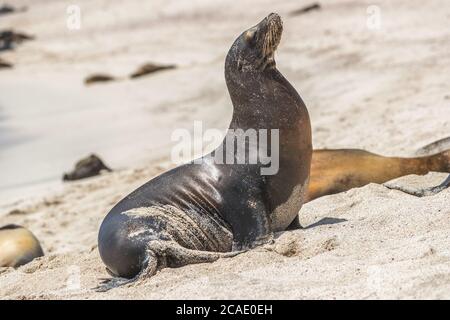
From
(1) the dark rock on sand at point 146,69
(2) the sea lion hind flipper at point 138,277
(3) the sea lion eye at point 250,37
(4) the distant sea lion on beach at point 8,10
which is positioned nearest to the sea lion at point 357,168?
(3) the sea lion eye at point 250,37

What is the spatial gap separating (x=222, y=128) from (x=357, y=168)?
392cm

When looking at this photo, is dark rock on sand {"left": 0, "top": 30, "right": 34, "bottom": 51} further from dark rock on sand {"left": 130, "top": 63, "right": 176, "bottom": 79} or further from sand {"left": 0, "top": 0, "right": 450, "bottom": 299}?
dark rock on sand {"left": 130, "top": 63, "right": 176, "bottom": 79}

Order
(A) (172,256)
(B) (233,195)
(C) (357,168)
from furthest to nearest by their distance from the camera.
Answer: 1. (C) (357,168)
2. (B) (233,195)
3. (A) (172,256)

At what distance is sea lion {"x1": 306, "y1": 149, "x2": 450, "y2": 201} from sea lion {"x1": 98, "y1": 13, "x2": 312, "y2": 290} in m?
1.03

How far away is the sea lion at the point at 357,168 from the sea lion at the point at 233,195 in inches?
40.5

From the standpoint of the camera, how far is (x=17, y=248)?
19.0 feet

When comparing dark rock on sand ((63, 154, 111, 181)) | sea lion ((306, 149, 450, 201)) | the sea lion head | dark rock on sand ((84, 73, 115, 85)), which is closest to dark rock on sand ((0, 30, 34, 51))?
dark rock on sand ((84, 73, 115, 85))

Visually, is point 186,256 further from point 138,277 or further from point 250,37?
point 250,37

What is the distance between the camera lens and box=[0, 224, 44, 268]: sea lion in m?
5.72

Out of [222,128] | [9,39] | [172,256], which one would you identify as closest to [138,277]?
[172,256]

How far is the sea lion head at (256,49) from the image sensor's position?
4.78 m

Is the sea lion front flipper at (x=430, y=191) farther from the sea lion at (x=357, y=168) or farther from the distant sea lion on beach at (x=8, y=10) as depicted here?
the distant sea lion on beach at (x=8, y=10)
